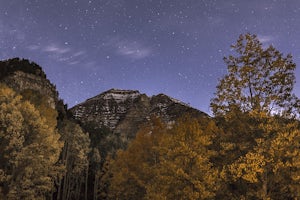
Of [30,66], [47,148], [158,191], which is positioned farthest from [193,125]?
[30,66]

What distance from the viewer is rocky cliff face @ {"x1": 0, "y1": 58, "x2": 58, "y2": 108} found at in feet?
245

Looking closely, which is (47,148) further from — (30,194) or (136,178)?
(136,178)

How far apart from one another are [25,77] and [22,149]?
57.2 metres

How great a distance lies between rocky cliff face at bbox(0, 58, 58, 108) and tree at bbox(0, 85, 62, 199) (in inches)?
1760

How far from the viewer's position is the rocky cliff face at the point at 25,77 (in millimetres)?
74644

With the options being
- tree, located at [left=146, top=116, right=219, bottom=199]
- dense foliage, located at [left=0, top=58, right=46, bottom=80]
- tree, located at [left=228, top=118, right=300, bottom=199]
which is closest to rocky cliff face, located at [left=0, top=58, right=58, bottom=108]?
dense foliage, located at [left=0, top=58, right=46, bottom=80]

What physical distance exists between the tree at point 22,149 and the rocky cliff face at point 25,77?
44.7m

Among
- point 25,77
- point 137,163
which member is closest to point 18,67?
point 25,77

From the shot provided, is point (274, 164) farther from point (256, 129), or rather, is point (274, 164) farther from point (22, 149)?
point (22, 149)

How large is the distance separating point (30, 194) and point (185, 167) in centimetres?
1269

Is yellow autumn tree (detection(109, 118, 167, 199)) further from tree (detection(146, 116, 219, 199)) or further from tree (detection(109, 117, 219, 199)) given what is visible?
tree (detection(146, 116, 219, 199))

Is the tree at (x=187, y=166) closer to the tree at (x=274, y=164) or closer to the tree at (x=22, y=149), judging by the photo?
the tree at (x=274, y=164)

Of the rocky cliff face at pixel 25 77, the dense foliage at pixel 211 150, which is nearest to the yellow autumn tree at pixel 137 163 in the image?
the dense foliage at pixel 211 150

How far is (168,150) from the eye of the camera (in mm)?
20438
